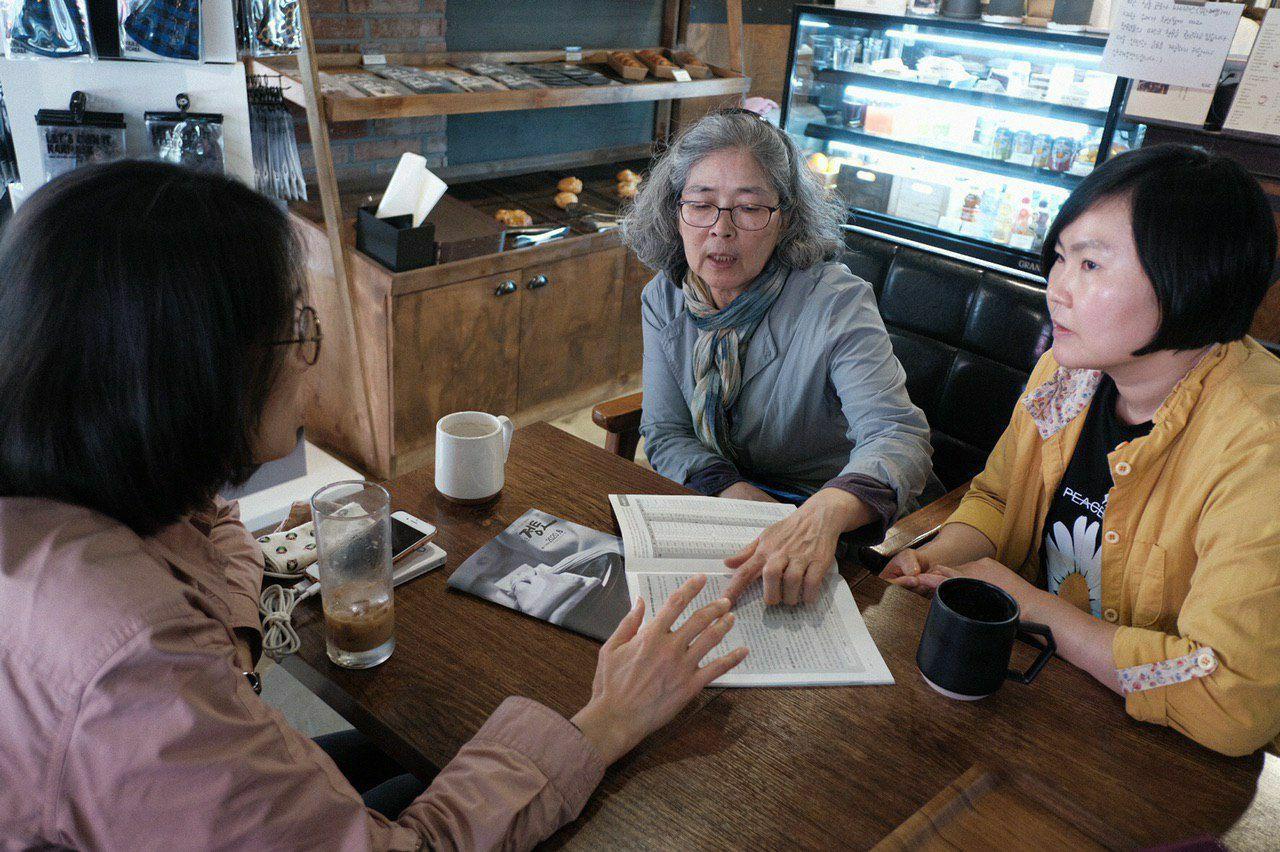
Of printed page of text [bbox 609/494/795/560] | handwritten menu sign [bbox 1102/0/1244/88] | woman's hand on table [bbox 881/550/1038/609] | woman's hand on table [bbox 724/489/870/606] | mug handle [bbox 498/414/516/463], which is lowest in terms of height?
woman's hand on table [bbox 881/550/1038/609]

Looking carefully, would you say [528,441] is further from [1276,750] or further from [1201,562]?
[1276,750]

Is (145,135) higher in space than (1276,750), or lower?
higher

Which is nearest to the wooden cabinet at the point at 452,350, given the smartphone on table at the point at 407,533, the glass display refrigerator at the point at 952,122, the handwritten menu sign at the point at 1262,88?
the glass display refrigerator at the point at 952,122

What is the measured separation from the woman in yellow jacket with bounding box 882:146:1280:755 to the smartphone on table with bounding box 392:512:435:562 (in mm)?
678

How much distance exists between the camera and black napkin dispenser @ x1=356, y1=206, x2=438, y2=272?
2.68 metres

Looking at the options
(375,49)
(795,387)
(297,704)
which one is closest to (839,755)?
(795,387)

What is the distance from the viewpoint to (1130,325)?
1204 mm

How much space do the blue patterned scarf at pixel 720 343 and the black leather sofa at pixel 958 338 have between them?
0.44 m

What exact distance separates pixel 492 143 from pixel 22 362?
10.2 ft

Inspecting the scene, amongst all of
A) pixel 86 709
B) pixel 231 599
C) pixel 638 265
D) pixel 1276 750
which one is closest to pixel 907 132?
pixel 638 265

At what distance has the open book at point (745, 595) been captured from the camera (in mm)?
1057

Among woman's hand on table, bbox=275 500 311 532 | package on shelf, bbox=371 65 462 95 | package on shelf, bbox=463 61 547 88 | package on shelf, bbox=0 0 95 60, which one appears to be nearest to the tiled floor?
woman's hand on table, bbox=275 500 311 532

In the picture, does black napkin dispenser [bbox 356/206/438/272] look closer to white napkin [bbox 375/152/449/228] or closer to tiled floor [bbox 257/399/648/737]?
white napkin [bbox 375/152/449/228]

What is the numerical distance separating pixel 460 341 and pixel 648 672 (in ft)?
7.16
